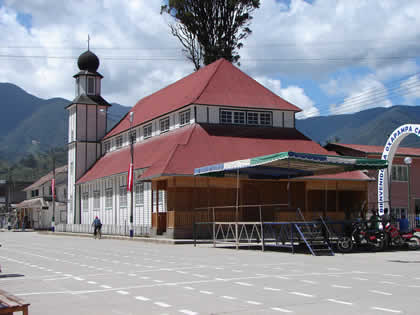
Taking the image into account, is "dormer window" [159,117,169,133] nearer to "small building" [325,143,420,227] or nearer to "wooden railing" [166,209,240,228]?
"wooden railing" [166,209,240,228]

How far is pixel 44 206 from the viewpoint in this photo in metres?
71.4

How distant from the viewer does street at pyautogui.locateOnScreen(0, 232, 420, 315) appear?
9758 millimetres

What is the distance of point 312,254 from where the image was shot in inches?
→ 834

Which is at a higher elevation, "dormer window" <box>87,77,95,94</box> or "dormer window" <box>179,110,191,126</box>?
"dormer window" <box>87,77,95,94</box>

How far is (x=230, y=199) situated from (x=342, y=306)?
2578cm

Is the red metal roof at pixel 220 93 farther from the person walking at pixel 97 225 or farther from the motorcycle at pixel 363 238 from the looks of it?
the motorcycle at pixel 363 238

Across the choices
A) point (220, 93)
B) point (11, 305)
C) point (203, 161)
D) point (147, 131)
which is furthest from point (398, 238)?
point (147, 131)

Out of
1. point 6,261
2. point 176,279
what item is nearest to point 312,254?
point 176,279

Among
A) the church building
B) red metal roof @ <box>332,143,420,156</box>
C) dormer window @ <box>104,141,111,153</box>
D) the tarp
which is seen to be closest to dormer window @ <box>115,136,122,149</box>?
the church building

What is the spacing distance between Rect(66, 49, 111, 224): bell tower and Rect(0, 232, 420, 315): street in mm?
38199

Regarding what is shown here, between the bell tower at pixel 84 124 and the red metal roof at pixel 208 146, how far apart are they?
14112 millimetres

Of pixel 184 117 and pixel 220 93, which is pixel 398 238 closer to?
pixel 220 93

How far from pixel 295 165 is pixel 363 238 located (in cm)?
464

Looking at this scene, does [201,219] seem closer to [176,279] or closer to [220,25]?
[176,279]
